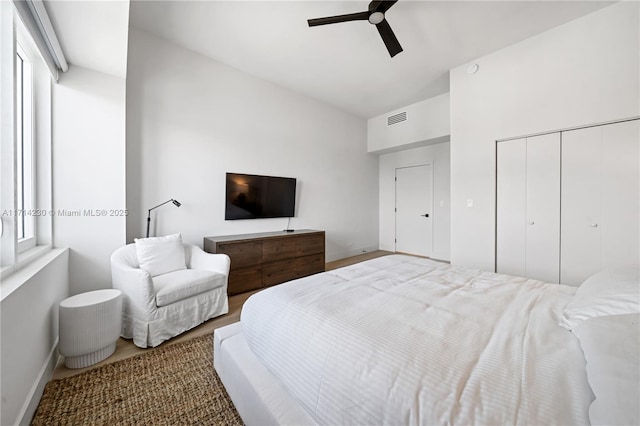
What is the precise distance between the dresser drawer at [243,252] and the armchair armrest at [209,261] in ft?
0.94

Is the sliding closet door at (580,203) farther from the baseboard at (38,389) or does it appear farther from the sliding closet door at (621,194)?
the baseboard at (38,389)

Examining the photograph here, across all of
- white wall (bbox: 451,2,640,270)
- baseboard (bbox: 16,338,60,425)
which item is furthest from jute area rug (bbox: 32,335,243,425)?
Answer: white wall (bbox: 451,2,640,270)

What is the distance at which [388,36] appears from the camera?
93.8 inches

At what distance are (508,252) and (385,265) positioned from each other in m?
2.13

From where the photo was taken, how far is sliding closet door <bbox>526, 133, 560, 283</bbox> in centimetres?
278

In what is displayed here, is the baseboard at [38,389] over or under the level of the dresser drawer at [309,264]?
under

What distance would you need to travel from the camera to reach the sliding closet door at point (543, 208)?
9.13 ft

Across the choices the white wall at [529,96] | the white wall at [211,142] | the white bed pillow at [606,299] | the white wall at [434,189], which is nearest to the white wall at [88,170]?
the white wall at [211,142]

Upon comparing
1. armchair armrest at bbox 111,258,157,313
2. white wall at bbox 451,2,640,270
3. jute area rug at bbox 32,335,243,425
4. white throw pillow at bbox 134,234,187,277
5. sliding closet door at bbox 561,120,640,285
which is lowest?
jute area rug at bbox 32,335,243,425

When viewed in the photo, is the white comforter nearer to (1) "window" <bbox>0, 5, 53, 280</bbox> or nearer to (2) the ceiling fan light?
(1) "window" <bbox>0, 5, 53, 280</bbox>

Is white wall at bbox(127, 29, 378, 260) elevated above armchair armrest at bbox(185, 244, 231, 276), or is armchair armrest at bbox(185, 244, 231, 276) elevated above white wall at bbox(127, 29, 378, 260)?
white wall at bbox(127, 29, 378, 260)

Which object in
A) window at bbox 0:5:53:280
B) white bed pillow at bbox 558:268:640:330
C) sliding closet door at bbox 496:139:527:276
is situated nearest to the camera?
white bed pillow at bbox 558:268:640:330

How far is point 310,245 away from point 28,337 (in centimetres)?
299

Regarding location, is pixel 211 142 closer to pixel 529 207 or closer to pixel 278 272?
pixel 278 272
